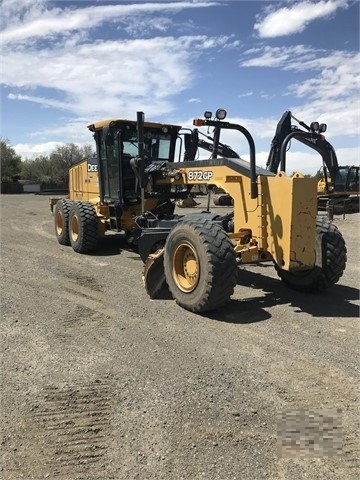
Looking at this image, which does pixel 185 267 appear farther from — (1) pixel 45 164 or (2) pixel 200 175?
(1) pixel 45 164

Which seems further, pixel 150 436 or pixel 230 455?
pixel 150 436

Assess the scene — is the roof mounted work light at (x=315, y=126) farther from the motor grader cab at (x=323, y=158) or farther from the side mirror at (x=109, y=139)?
the side mirror at (x=109, y=139)

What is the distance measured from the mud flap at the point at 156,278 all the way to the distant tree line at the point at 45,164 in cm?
5333

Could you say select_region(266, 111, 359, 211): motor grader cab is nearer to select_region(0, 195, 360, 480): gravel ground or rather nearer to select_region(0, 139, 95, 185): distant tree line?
select_region(0, 195, 360, 480): gravel ground

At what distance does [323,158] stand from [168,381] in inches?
337

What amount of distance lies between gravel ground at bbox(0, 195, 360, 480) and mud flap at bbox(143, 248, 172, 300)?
22cm

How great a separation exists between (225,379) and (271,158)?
625 centimetres

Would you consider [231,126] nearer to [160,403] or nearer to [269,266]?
[269,266]

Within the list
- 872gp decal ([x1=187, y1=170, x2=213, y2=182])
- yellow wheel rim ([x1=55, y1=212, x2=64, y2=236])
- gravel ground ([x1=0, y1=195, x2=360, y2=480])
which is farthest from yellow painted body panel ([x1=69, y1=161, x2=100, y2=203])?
gravel ground ([x1=0, y1=195, x2=360, y2=480])

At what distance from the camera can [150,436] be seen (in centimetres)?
312

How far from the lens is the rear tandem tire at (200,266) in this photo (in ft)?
17.7

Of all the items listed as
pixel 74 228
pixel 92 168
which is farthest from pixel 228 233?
pixel 92 168

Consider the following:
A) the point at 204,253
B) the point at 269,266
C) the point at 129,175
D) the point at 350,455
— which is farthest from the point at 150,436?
the point at 129,175

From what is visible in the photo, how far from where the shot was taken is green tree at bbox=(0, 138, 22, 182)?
55969 mm
